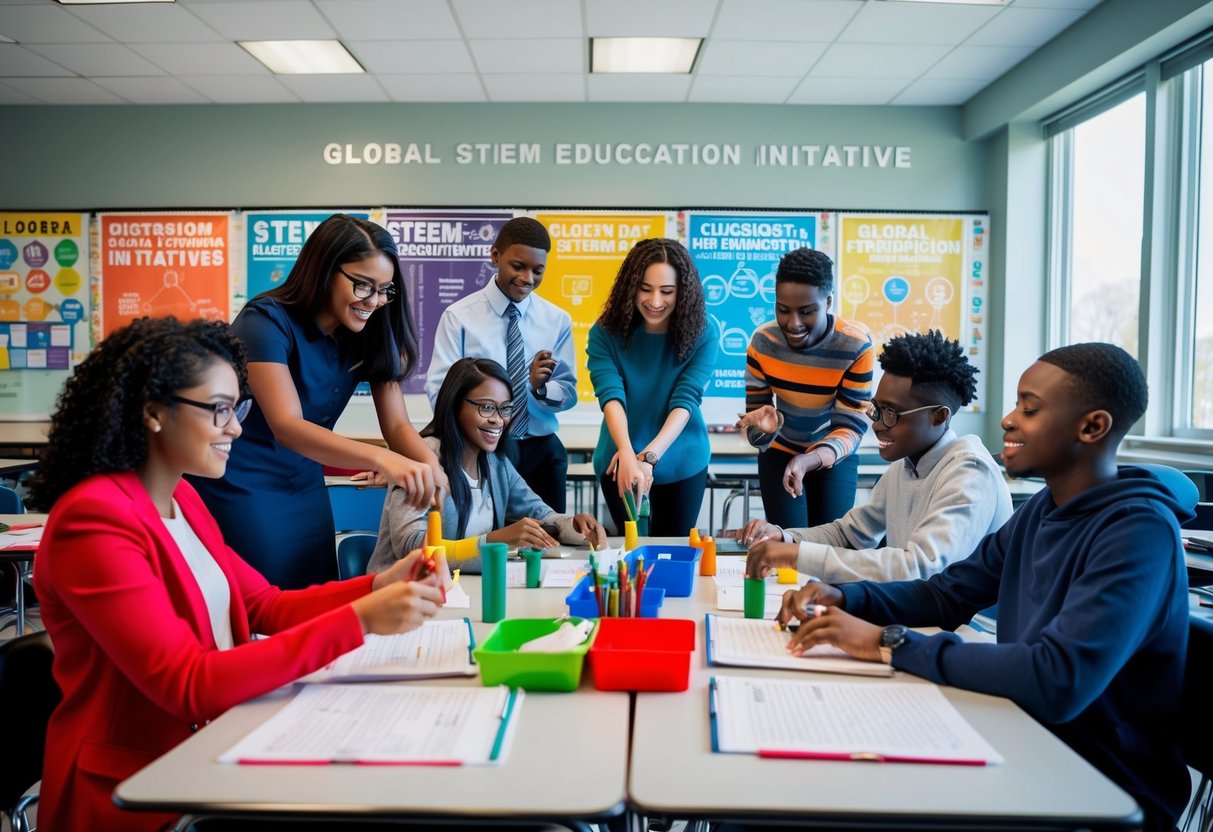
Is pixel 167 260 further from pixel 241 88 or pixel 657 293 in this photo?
pixel 657 293

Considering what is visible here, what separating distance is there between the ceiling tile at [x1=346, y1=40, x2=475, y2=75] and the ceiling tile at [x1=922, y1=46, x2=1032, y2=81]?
8.54 feet

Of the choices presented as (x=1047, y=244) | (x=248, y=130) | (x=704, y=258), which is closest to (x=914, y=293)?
(x=1047, y=244)

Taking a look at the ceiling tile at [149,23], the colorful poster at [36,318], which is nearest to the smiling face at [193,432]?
the ceiling tile at [149,23]

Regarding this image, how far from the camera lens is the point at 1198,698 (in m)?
1.24

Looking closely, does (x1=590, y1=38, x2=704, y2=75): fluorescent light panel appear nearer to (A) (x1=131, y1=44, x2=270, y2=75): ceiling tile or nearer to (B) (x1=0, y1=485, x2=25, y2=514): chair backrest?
(A) (x1=131, y1=44, x2=270, y2=75): ceiling tile

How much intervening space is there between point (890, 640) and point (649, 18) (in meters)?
3.71

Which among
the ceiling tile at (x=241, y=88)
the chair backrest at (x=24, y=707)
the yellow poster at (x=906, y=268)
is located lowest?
the chair backrest at (x=24, y=707)

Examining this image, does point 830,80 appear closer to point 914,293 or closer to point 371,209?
point 914,293

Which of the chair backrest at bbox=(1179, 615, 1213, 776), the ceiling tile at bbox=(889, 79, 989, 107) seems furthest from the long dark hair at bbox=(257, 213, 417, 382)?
the ceiling tile at bbox=(889, 79, 989, 107)

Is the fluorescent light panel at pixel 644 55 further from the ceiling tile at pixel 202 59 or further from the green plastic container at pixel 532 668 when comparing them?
the green plastic container at pixel 532 668

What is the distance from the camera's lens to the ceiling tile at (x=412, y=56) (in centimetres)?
448

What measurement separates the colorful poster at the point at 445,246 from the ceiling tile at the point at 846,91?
1.94 metres

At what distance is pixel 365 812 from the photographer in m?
0.82

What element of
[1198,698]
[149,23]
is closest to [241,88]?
[149,23]
